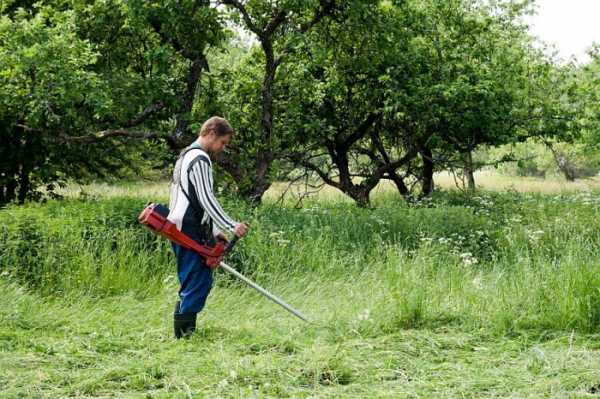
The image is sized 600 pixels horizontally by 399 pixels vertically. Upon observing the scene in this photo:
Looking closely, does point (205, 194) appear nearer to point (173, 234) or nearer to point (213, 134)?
point (173, 234)

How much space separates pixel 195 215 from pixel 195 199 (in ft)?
0.45

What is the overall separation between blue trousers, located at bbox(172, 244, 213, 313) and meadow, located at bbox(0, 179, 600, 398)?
25 centimetres

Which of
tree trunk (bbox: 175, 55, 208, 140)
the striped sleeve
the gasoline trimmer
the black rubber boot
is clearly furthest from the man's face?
tree trunk (bbox: 175, 55, 208, 140)

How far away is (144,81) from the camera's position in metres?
11.2

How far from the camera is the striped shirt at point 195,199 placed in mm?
5691

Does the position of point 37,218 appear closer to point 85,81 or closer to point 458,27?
point 85,81

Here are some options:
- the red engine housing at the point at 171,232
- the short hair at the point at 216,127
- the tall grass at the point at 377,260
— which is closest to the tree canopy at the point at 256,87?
the tall grass at the point at 377,260

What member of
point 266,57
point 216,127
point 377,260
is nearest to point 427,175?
point 266,57

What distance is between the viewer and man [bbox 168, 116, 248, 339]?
5695 millimetres

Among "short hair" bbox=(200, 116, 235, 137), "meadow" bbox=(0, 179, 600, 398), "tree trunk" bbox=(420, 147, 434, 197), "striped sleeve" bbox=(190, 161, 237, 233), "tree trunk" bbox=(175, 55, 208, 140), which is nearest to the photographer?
"meadow" bbox=(0, 179, 600, 398)

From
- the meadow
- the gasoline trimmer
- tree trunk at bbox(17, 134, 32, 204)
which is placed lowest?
the meadow

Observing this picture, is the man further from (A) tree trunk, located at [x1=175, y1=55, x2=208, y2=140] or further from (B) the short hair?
(A) tree trunk, located at [x1=175, y1=55, x2=208, y2=140]

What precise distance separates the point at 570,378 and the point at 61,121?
367 inches

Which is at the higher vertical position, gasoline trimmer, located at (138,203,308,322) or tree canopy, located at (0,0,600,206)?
tree canopy, located at (0,0,600,206)
